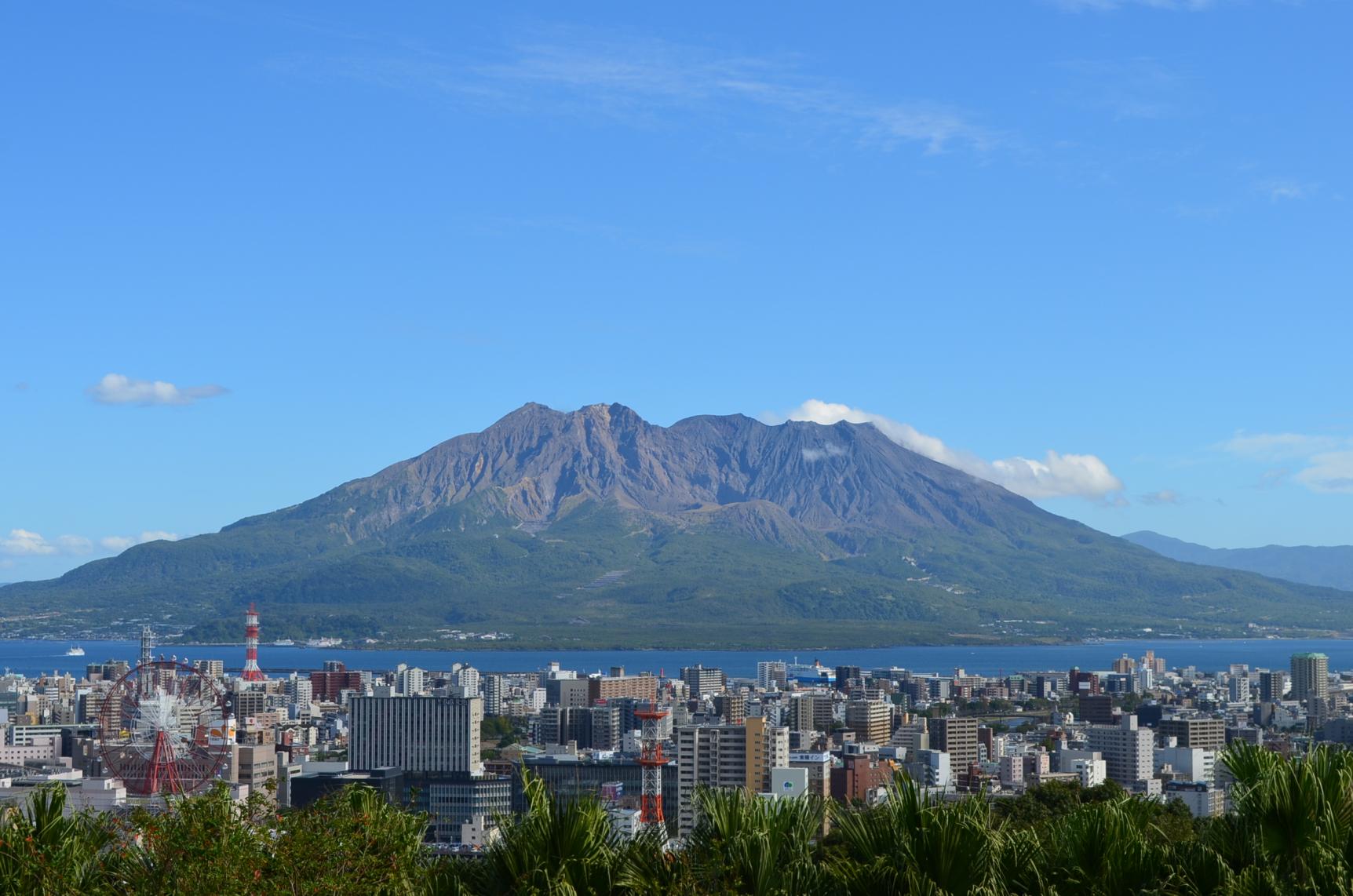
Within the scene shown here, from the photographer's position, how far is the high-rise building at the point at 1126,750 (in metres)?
50.1

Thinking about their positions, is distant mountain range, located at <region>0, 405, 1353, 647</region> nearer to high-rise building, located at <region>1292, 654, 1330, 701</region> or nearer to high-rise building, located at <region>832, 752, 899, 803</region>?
high-rise building, located at <region>1292, 654, 1330, 701</region>

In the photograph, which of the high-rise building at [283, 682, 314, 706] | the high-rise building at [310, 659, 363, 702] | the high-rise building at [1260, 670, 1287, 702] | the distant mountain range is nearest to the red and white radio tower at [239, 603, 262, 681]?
the high-rise building at [283, 682, 314, 706]

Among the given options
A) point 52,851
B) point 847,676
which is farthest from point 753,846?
point 847,676

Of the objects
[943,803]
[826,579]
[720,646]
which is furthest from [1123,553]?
[943,803]

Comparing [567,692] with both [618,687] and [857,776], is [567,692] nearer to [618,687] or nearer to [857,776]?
[618,687]

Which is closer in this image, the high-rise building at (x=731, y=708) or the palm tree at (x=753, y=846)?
the palm tree at (x=753, y=846)

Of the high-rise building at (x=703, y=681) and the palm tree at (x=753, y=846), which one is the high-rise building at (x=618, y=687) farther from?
the palm tree at (x=753, y=846)

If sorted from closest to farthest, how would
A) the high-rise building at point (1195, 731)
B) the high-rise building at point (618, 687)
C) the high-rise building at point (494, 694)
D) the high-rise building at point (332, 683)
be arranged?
the high-rise building at point (1195, 731), the high-rise building at point (494, 694), the high-rise building at point (618, 687), the high-rise building at point (332, 683)

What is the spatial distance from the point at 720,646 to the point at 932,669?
18.1 m

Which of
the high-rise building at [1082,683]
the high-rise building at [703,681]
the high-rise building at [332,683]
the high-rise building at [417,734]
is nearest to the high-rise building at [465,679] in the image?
the high-rise building at [332,683]

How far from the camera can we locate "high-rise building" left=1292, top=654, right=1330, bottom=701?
83.8 meters

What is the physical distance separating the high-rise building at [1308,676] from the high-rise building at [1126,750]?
31678 millimetres

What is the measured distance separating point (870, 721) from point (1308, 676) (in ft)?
104

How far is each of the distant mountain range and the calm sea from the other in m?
1.95
